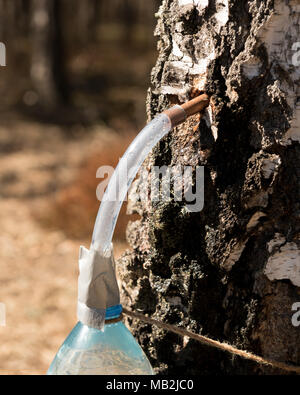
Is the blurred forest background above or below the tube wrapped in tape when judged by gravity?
above

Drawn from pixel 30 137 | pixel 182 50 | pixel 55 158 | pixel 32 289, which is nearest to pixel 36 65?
pixel 30 137

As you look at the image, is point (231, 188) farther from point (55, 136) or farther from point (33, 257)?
point (55, 136)

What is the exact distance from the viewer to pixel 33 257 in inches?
143

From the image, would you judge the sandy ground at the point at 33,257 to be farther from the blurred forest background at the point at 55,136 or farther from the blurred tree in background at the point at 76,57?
the blurred tree in background at the point at 76,57

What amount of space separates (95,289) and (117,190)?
199 mm

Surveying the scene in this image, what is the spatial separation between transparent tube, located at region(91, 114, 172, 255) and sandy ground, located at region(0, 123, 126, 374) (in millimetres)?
1424

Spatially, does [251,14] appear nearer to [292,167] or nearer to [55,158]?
[292,167]

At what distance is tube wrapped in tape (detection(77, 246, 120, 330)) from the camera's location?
1.09 meters

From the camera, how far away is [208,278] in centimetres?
136

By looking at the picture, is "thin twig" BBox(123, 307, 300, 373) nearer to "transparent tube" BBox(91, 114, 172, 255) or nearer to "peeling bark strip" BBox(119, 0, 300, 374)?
"peeling bark strip" BBox(119, 0, 300, 374)

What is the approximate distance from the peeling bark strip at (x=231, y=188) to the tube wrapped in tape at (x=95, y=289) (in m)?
0.31

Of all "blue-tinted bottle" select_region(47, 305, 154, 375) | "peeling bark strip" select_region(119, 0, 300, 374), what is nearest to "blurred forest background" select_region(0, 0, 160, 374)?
"peeling bark strip" select_region(119, 0, 300, 374)

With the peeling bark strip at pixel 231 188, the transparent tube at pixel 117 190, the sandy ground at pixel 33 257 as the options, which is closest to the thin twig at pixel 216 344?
the peeling bark strip at pixel 231 188
